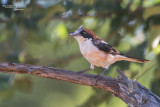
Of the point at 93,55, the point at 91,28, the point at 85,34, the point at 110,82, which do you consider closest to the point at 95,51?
the point at 93,55

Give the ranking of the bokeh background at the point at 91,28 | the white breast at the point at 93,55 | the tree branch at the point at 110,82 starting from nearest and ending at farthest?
the tree branch at the point at 110,82 → the white breast at the point at 93,55 → the bokeh background at the point at 91,28

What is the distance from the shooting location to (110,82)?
3.21 metres

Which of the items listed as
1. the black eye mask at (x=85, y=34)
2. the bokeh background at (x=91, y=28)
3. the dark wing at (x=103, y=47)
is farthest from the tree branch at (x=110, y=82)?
the bokeh background at (x=91, y=28)

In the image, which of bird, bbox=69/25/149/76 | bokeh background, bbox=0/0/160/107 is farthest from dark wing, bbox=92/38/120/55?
bokeh background, bbox=0/0/160/107

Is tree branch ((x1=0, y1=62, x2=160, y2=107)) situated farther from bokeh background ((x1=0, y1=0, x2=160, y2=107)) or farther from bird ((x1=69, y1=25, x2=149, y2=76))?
bokeh background ((x1=0, y1=0, x2=160, y2=107))

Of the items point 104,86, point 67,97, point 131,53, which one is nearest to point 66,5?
point 131,53

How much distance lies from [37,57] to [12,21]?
0.77 meters

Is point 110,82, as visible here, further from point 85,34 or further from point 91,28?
point 91,28

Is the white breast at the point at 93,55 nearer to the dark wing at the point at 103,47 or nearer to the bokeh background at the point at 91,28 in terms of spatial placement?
the dark wing at the point at 103,47

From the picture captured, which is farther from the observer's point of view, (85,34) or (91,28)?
(91,28)

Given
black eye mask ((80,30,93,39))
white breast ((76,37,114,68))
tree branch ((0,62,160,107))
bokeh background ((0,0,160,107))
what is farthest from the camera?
bokeh background ((0,0,160,107))

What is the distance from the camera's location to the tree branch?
9.98ft

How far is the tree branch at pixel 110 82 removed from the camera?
304 centimetres

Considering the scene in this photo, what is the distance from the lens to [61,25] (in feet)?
18.5
